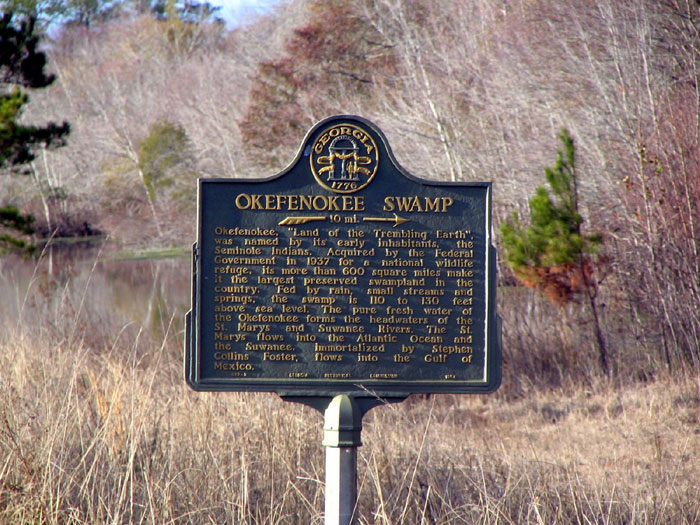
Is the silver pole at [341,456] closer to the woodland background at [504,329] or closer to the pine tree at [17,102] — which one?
the woodland background at [504,329]

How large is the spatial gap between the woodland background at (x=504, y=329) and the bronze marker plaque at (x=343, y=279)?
0.63m

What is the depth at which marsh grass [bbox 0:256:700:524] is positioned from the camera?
4.29 metres

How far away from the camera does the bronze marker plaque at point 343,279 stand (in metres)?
3.79

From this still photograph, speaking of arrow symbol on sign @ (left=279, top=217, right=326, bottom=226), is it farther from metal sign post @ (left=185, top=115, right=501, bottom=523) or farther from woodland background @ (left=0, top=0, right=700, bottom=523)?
woodland background @ (left=0, top=0, right=700, bottom=523)

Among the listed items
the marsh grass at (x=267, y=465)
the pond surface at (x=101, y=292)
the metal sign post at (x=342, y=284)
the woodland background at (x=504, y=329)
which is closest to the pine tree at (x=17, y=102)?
the pond surface at (x=101, y=292)

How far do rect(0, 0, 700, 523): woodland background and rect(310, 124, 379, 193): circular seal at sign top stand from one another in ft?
4.71

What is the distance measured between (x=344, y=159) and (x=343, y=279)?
601 millimetres

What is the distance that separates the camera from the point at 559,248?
9.58 meters

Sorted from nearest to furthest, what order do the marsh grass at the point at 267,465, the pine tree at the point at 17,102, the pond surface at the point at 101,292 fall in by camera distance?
the marsh grass at the point at 267,465
the pond surface at the point at 101,292
the pine tree at the point at 17,102

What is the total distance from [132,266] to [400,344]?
21198 millimetres

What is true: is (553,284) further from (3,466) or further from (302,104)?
(302,104)

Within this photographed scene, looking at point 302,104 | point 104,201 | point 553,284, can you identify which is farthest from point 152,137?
point 553,284

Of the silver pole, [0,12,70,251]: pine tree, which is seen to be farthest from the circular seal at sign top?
[0,12,70,251]: pine tree

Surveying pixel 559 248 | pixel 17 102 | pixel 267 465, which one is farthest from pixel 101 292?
pixel 267 465
